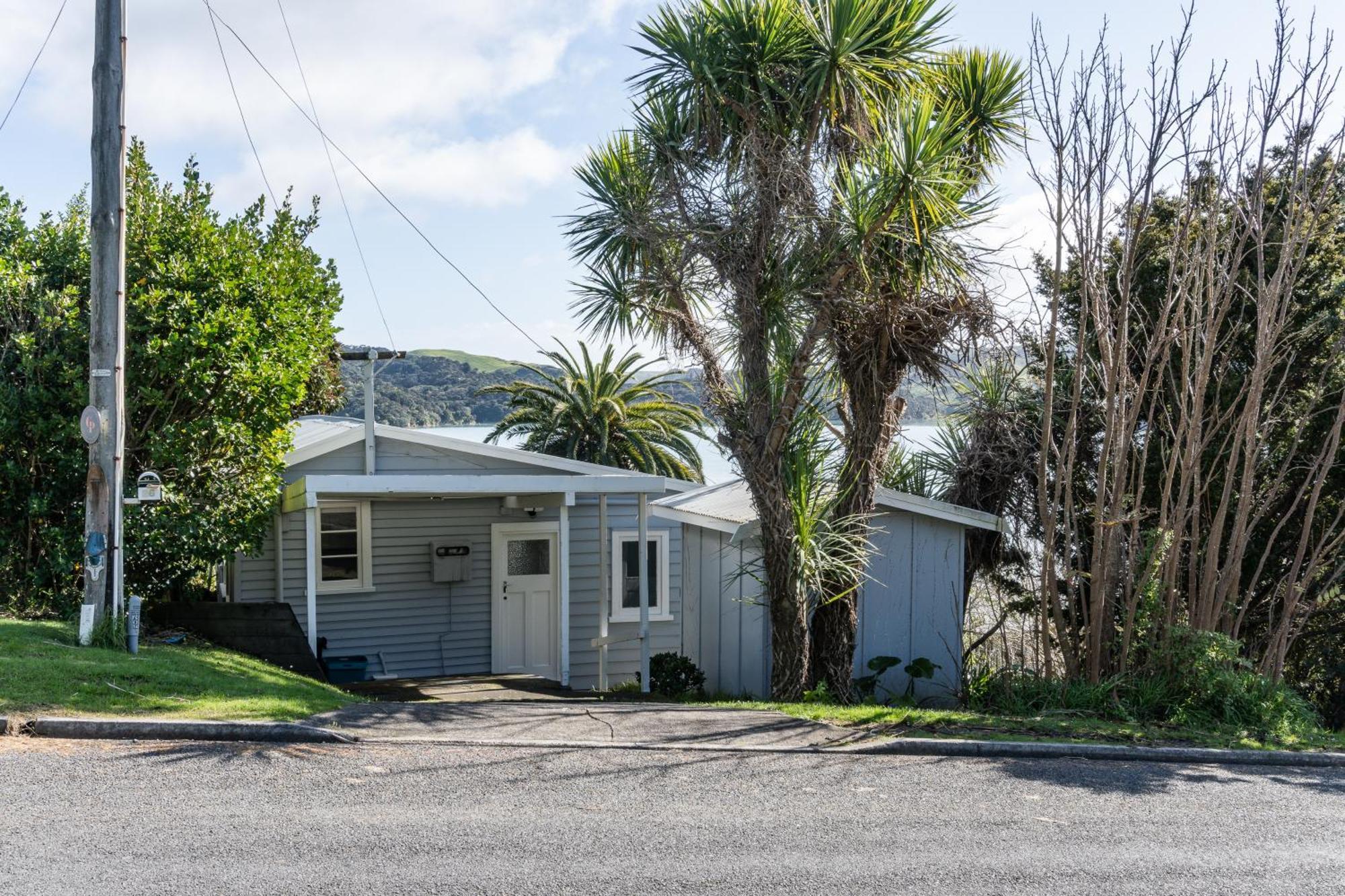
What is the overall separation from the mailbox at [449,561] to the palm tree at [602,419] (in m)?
12.7

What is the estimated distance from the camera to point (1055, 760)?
7.77 m

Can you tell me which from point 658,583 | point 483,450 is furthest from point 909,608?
point 483,450

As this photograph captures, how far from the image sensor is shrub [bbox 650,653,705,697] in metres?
12.6

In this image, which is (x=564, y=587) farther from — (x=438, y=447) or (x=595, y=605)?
(x=595, y=605)

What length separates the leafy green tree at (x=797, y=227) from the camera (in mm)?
10172

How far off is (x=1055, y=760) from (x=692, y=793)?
9.13 ft

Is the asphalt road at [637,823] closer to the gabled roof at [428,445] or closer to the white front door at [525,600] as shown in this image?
the gabled roof at [428,445]

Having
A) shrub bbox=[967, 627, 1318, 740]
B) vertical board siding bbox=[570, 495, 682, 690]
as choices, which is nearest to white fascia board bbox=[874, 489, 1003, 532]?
shrub bbox=[967, 627, 1318, 740]

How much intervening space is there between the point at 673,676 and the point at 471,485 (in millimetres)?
3106

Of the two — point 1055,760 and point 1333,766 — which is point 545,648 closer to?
point 1055,760

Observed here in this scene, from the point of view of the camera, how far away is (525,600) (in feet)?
51.3

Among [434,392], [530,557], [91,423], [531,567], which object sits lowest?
[531,567]

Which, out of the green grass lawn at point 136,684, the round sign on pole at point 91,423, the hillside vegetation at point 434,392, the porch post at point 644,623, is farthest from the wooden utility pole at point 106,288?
the hillside vegetation at point 434,392

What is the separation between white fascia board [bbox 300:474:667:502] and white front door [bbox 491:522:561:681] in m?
3.08
